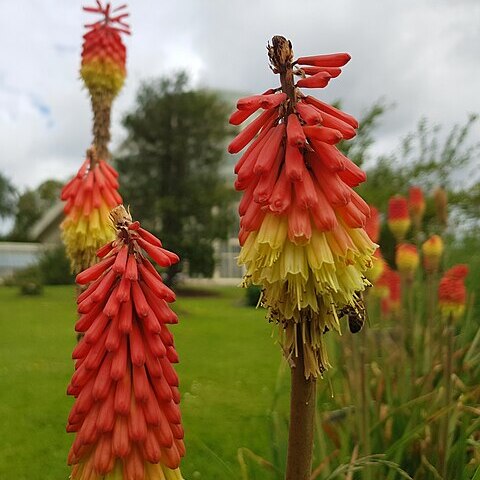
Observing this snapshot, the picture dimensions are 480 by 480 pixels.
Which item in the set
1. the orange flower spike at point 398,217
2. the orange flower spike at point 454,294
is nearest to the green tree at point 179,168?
the orange flower spike at point 398,217

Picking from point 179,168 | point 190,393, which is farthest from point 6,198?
point 190,393

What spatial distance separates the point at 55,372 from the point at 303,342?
22.5ft

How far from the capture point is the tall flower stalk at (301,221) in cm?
116

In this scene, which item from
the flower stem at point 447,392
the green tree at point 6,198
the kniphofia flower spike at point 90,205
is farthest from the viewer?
the green tree at point 6,198

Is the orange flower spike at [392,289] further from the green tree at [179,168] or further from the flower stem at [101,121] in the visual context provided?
the green tree at [179,168]

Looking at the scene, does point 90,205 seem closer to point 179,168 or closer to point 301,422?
point 301,422

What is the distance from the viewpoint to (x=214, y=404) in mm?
5250

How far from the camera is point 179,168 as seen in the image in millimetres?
22438

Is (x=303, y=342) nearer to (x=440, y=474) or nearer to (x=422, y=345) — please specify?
(x=440, y=474)

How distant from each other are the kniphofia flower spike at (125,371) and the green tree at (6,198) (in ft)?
142

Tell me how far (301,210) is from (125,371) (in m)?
0.55

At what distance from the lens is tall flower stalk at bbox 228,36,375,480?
1.16 m

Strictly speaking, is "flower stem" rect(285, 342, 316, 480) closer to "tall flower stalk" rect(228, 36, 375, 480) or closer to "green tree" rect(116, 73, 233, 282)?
"tall flower stalk" rect(228, 36, 375, 480)

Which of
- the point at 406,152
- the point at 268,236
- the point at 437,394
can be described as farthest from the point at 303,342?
the point at 406,152
